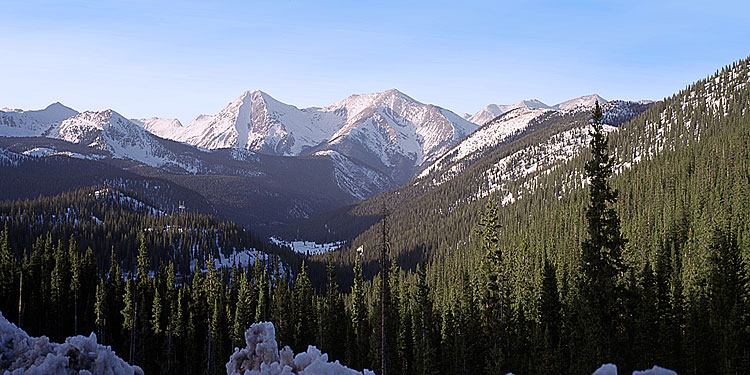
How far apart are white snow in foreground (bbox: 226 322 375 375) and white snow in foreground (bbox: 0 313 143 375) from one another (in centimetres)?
255

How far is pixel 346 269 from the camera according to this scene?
187750 millimetres

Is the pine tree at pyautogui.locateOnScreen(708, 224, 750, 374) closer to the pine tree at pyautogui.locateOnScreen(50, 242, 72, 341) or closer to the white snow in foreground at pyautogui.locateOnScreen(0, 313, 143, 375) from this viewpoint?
the white snow in foreground at pyautogui.locateOnScreen(0, 313, 143, 375)

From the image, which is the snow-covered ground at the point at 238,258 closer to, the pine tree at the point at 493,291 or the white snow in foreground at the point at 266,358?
the pine tree at the point at 493,291

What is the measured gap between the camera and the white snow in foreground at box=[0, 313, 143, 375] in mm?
9648

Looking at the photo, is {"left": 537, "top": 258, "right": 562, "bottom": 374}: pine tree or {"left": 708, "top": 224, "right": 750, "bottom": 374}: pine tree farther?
{"left": 537, "top": 258, "right": 562, "bottom": 374}: pine tree

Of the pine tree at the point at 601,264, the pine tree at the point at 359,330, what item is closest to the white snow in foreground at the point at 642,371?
the pine tree at the point at 601,264

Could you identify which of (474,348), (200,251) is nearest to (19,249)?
(200,251)

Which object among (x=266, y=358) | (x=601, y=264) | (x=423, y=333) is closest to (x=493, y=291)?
(x=423, y=333)

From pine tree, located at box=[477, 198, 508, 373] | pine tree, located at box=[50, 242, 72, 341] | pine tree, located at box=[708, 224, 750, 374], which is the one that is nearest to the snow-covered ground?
pine tree, located at box=[50, 242, 72, 341]

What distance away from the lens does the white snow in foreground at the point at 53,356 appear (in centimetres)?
965

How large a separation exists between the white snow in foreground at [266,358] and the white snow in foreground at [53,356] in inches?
101

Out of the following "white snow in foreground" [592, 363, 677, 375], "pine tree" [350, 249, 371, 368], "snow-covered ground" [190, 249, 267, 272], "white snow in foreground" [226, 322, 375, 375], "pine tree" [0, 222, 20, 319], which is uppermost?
"white snow in foreground" [592, 363, 677, 375]

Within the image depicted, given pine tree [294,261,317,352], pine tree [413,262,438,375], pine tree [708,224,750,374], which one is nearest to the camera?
pine tree [708,224,750,374]

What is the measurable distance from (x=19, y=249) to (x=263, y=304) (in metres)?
113
